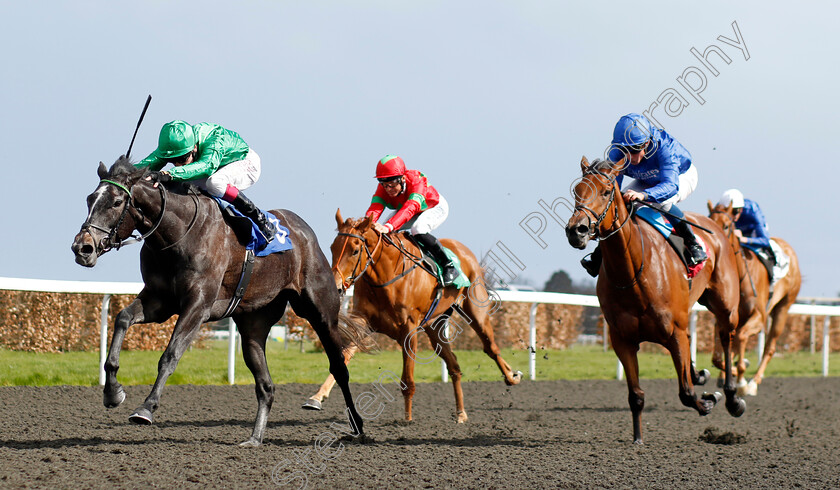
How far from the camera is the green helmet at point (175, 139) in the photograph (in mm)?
4648

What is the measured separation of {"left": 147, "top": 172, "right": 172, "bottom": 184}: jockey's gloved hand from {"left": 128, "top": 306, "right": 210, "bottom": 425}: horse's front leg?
0.67 meters

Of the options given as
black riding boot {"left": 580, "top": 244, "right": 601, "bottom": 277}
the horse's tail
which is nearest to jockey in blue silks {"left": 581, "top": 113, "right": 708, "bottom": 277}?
black riding boot {"left": 580, "top": 244, "right": 601, "bottom": 277}

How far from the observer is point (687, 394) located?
5.27m

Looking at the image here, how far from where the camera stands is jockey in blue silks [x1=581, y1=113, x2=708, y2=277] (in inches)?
213

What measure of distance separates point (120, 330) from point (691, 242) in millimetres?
3576

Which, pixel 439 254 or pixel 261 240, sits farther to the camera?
pixel 439 254

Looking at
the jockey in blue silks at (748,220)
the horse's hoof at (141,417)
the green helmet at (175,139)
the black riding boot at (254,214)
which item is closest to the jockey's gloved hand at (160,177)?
the green helmet at (175,139)

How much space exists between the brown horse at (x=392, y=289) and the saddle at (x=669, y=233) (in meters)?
1.78

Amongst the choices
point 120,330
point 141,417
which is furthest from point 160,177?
point 141,417

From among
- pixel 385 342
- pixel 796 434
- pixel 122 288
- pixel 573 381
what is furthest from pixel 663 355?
pixel 122 288

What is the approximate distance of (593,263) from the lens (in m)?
5.82

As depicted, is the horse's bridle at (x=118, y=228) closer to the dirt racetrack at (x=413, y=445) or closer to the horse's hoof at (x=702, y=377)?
the dirt racetrack at (x=413, y=445)

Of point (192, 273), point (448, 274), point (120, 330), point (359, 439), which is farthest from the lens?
point (448, 274)

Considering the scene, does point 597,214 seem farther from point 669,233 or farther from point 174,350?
point 174,350
